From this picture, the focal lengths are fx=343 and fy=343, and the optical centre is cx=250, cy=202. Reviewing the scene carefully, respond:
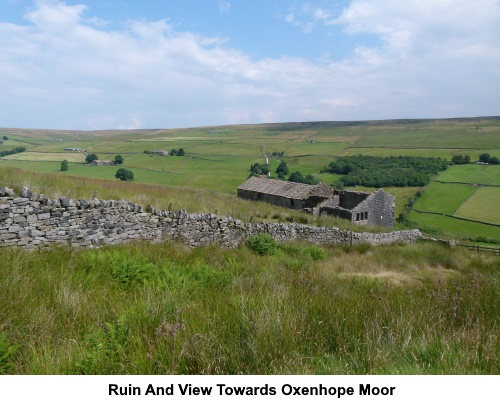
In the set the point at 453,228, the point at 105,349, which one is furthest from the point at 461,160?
the point at 105,349

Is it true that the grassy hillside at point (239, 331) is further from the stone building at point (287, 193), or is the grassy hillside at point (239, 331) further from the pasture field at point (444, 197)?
the pasture field at point (444, 197)

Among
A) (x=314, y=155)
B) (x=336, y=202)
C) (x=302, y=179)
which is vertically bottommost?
(x=336, y=202)

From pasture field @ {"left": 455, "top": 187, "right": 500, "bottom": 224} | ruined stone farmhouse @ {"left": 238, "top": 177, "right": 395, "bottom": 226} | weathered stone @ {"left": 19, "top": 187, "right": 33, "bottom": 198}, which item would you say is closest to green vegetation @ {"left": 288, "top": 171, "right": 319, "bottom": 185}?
pasture field @ {"left": 455, "top": 187, "right": 500, "bottom": 224}

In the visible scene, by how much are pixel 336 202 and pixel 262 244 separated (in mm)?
20958

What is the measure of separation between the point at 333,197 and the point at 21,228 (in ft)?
89.9

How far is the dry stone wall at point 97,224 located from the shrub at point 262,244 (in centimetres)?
38

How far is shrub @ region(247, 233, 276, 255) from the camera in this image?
→ 1206 centimetres

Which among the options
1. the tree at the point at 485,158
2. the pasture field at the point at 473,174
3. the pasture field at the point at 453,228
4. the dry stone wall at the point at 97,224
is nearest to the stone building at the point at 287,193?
the pasture field at the point at 453,228

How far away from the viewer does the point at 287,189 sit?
33719 millimetres

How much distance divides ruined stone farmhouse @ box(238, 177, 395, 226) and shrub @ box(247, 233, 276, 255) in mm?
17133

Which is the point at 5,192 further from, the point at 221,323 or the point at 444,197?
the point at 444,197

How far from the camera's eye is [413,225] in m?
40.1

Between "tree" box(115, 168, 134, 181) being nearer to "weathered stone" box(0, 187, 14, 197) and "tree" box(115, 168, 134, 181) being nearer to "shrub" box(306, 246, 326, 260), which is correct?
"shrub" box(306, 246, 326, 260)
